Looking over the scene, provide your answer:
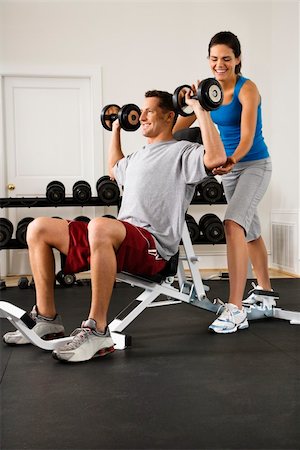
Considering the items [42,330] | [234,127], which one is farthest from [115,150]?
[42,330]

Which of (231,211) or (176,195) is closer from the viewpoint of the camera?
(176,195)

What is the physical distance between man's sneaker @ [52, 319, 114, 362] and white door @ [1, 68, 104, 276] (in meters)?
2.99

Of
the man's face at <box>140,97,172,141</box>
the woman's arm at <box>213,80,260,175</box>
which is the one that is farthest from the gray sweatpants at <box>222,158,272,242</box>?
the man's face at <box>140,97,172,141</box>

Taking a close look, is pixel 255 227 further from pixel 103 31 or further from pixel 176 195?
pixel 103 31

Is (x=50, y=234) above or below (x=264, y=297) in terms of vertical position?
above

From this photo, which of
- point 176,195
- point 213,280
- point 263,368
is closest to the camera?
point 263,368

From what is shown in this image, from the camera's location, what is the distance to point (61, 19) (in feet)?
15.7

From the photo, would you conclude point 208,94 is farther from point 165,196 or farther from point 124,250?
point 124,250

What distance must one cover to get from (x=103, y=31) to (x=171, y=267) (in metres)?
3.32

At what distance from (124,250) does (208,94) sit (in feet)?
2.02

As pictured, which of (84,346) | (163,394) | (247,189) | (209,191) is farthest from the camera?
(209,191)

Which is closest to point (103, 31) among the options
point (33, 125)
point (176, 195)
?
point (33, 125)

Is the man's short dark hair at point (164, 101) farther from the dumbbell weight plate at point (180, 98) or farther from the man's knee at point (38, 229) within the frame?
the man's knee at point (38, 229)

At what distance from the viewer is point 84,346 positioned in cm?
182
